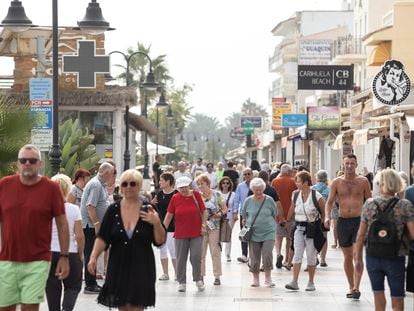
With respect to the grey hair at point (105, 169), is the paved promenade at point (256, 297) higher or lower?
lower

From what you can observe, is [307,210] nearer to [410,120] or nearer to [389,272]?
[389,272]

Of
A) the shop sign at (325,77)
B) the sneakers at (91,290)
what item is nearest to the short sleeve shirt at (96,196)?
the sneakers at (91,290)

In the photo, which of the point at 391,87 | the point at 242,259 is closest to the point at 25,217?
the point at 242,259

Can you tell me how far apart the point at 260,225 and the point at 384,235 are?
5.61 meters

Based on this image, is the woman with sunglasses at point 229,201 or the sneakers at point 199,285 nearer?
the sneakers at point 199,285

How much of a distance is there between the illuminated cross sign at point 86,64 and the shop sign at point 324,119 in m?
17.2

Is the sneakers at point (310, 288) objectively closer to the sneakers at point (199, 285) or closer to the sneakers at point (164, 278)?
the sneakers at point (199, 285)

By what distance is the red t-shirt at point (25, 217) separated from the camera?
9.97m

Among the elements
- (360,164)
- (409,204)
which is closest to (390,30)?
(360,164)

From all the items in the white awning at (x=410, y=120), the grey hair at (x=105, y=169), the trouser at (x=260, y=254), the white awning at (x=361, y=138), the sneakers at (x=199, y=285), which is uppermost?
the white awning at (x=410, y=120)

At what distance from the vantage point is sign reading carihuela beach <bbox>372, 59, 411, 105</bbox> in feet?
76.8

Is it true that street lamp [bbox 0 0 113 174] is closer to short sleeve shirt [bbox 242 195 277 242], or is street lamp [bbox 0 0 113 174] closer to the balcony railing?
short sleeve shirt [bbox 242 195 277 242]

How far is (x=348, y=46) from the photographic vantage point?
61000 mm

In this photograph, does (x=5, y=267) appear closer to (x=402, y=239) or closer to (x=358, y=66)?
(x=402, y=239)
